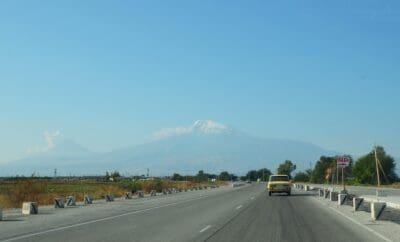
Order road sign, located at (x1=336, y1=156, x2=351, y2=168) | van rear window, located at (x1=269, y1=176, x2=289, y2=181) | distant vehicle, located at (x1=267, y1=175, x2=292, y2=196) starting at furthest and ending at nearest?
1. van rear window, located at (x1=269, y1=176, x2=289, y2=181)
2. distant vehicle, located at (x1=267, y1=175, x2=292, y2=196)
3. road sign, located at (x1=336, y1=156, x2=351, y2=168)

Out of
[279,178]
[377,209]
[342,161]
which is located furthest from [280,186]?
[377,209]

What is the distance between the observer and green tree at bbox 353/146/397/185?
128m

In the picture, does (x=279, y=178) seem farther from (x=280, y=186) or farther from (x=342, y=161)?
(x=342, y=161)

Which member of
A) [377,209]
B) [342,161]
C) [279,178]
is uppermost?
[342,161]

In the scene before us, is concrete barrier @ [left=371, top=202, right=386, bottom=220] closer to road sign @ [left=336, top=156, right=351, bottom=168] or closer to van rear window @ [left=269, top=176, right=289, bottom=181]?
road sign @ [left=336, top=156, right=351, bottom=168]

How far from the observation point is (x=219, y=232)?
61.1ft

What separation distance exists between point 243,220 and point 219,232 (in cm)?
539

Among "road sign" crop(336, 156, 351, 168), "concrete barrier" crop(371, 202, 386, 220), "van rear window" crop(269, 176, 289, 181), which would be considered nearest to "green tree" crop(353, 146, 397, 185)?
"van rear window" crop(269, 176, 289, 181)

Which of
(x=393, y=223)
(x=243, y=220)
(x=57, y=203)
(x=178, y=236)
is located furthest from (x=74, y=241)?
(x=57, y=203)

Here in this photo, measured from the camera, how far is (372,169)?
423 feet

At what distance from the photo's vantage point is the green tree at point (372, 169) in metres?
128

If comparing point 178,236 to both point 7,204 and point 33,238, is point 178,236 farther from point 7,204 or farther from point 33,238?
point 7,204

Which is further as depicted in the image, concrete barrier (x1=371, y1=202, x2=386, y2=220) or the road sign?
the road sign

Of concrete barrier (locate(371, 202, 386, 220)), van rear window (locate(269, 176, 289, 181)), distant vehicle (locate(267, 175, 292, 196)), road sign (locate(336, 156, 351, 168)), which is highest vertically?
road sign (locate(336, 156, 351, 168))
